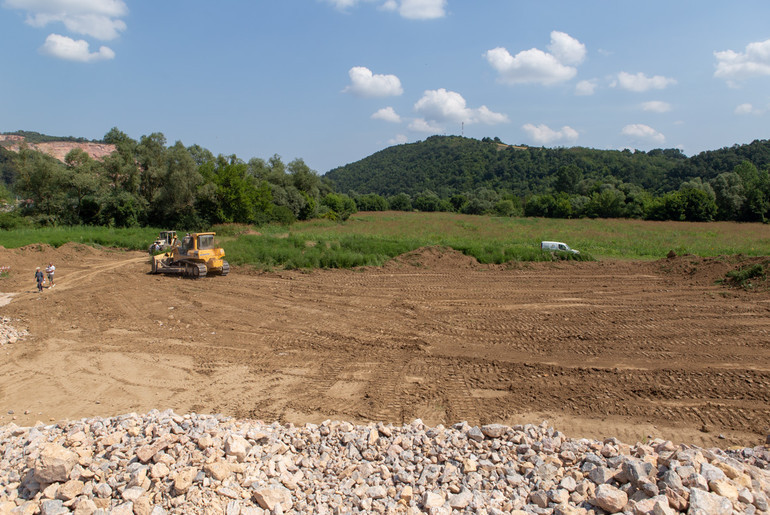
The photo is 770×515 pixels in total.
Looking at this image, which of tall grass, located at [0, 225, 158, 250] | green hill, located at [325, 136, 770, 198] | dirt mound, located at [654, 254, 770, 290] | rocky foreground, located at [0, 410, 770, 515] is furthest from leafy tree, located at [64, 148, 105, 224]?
green hill, located at [325, 136, 770, 198]

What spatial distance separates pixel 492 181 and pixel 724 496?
114723 millimetres

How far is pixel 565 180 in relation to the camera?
3479 inches

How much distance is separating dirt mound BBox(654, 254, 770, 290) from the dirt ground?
205 millimetres

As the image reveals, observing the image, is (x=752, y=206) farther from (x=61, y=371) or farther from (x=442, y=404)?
(x=61, y=371)

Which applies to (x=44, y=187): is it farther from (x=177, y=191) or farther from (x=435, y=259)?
(x=435, y=259)

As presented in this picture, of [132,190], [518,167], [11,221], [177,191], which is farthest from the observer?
[518,167]

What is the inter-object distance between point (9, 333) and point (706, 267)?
79.6 ft

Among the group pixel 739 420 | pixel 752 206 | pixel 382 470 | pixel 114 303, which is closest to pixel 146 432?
pixel 382 470

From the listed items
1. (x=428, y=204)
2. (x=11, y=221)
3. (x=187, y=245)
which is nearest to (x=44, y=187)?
(x=11, y=221)

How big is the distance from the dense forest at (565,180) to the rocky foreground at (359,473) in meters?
56.8

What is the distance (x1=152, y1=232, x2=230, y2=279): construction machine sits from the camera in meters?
18.9

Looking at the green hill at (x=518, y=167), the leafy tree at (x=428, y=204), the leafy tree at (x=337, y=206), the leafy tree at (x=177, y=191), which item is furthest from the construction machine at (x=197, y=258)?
the green hill at (x=518, y=167)

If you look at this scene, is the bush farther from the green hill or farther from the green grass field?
the green hill

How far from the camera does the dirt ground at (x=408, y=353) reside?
7.71 metres
